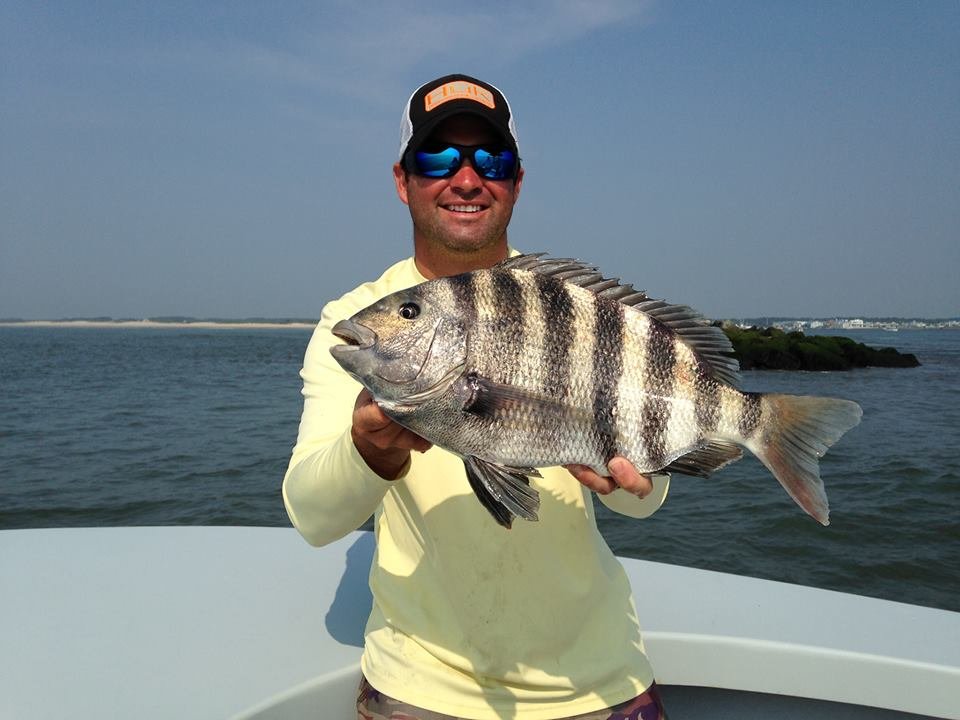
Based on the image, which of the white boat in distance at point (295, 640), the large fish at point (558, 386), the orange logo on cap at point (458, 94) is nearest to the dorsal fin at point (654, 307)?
the large fish at point (558, 386)

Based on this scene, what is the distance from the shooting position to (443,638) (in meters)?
2.14

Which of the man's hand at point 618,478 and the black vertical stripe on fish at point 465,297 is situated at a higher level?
the black vertical stripe on fish at point 465,297

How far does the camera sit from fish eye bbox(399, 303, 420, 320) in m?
1.72

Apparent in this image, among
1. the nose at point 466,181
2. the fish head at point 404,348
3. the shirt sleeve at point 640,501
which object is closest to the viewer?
the fish head at point 404,348

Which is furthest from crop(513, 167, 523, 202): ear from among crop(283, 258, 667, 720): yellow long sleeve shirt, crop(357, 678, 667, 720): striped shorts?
crop(357, 678, 667, 720): striped shorts

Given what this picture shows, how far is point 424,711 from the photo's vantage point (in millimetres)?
2074

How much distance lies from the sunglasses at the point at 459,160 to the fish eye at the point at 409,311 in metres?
0.89

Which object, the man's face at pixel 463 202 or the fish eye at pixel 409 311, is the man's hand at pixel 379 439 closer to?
the fish eye at pixel 409 311

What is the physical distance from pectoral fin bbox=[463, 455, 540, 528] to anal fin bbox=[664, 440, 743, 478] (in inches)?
14.7

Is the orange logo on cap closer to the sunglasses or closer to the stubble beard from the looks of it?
the sunglasses

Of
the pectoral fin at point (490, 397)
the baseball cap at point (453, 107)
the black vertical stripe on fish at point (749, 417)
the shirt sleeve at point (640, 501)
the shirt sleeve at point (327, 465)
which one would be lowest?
the shirt sleeve at point (640, 501)

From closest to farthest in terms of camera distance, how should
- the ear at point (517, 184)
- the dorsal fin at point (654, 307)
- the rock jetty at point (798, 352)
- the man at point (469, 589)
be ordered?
the dorsal fin at point (654, 307), the man at point (469, 589), the ear at point (517, 184), the rock jetty at point (798, 352)

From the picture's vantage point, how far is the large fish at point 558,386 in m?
1.67

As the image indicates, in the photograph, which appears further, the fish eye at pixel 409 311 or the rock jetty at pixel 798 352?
the rock jetty at pixel 798 352
